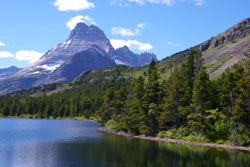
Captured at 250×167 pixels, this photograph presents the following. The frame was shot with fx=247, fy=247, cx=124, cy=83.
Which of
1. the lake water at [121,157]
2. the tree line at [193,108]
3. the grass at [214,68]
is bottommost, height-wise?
the lake water at [121,157]

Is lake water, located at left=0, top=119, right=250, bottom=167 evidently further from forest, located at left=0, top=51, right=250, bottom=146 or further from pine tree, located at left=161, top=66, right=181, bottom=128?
pine tree, located at left=161, top=66, right=181, bottom=128

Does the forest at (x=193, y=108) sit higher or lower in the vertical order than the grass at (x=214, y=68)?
lower

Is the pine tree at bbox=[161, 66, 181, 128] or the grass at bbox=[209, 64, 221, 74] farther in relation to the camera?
the grass at bbox=[209, 64, 221, 74]

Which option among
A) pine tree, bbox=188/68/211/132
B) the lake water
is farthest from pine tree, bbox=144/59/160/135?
the lake water

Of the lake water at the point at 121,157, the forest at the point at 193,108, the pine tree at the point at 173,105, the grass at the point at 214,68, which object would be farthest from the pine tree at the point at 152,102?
the grass at the point at 214,68

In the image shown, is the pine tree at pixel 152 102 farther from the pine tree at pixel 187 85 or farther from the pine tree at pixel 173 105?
the pine tree at pixel 187 85

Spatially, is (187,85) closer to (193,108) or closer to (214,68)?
(193,108)

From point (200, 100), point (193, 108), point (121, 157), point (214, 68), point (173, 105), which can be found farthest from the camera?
point (214, 68)

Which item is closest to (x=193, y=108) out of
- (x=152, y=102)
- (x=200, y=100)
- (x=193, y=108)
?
(x=193, y=108)

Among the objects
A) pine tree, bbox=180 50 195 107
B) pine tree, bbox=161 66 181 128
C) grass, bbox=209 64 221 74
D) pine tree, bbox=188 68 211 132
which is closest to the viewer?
pine tree, bbox=188 68 211 132

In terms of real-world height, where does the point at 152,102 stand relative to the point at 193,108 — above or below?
above

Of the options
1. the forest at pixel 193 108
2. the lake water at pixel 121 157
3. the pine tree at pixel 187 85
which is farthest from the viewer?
the pine tree at pixel 187 85

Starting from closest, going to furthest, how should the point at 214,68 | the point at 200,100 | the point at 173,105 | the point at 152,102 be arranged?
1. the point at 200,100
2. the point at 173,105
3. the point at 152,102
4. the point at 214,68

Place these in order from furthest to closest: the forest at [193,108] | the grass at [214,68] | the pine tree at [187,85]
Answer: the grass at [214,68]
the pine tree at [187,85]
the forest at [193,108]
